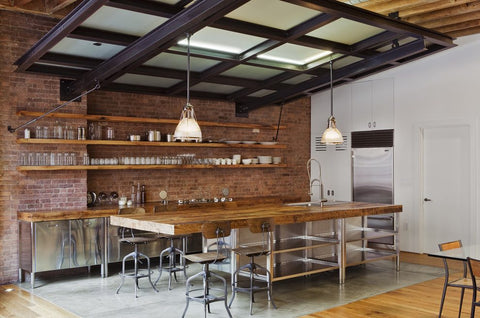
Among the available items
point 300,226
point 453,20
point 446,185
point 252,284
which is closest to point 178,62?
point 300,226

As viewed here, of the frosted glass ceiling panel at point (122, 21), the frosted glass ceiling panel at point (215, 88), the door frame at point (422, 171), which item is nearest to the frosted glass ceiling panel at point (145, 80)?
the frosted glass ceiling panel at point (215, 88)

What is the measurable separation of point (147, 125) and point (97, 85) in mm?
1812

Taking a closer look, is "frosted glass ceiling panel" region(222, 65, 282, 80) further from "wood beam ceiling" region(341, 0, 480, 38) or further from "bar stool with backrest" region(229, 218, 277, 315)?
"bar stool with backrest" region(229, 218, 277, 315)

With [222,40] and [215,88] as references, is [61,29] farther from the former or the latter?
[215,88]

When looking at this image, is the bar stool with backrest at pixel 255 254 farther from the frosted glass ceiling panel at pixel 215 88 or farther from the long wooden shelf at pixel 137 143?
the frosted glass ceiling panel at pixel 215 88

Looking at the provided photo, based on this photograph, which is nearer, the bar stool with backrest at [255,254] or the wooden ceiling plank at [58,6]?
the bar stool with backrest at [255,254]

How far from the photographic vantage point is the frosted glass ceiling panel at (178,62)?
6.80m

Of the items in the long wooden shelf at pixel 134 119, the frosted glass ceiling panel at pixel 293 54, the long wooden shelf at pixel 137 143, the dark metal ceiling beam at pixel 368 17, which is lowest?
the long wooden shelf at pixel 137 143

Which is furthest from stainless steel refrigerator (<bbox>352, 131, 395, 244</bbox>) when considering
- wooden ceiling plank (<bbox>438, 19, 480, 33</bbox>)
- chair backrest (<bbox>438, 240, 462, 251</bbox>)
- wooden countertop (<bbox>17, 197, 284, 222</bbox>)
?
chair backrest (<bbox>438, 240, 462, 251</bbox>)

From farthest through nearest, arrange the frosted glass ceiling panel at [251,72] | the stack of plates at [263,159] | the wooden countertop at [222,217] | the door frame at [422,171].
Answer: the stack of plates at [263,159] → the door frame at [422,171] → the frosted glass ceiling panel at [251,72] → the wooden countertop at [222,217]

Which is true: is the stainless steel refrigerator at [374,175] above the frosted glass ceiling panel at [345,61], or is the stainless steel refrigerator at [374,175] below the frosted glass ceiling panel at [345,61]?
below

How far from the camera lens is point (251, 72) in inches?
313

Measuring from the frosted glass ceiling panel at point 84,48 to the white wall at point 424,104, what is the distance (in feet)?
17.4

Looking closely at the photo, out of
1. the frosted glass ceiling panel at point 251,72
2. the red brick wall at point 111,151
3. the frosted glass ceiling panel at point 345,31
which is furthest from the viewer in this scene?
the frosted glass ceiling panel at point 251,72
